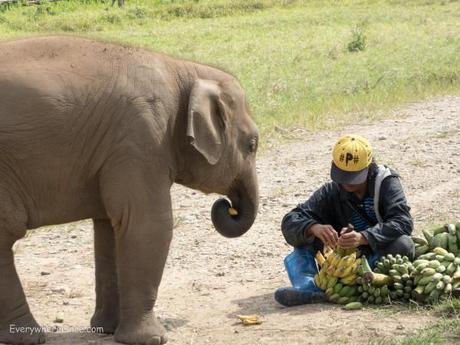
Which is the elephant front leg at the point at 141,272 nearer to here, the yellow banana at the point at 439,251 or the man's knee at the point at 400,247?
the man's knee at the point at 400,247

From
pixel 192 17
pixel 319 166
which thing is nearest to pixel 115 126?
pixel 319 166

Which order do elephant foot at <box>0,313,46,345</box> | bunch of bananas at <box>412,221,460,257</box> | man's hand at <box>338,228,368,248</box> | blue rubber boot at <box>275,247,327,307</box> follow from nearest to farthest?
elephant foot at <box>0,313,46,345</box>, man's hand at <box>338,228,368,248</box>, blue rubber boot at <box>275,247,327,307</box>, bunch of bananas at <box>412,221,460,257</box>

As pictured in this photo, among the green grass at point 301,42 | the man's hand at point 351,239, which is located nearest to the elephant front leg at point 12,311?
the green grass at point 301,42

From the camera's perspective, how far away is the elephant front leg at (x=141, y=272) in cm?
627

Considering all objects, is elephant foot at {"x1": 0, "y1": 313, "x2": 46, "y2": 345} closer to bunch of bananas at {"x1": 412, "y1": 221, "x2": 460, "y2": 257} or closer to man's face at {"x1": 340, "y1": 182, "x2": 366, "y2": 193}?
man's face at {"x1": 340, "y1": 182, "x2": 366, "y2": 193}

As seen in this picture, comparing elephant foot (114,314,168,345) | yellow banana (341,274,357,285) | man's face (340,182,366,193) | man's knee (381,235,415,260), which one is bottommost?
elephant foot (114,314,168,345)

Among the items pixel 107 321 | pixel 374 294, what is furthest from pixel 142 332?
pixel 374 294

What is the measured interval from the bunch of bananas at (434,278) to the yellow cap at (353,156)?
0.71 metres

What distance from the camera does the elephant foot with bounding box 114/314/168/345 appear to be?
6398 millimetres

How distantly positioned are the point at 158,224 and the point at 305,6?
3087cm

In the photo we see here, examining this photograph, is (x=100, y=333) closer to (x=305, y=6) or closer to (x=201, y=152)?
(x=201, y=152)

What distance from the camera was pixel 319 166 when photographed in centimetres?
1140

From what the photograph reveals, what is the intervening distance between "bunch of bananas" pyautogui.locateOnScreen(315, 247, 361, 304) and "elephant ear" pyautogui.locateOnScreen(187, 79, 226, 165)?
3.32ft

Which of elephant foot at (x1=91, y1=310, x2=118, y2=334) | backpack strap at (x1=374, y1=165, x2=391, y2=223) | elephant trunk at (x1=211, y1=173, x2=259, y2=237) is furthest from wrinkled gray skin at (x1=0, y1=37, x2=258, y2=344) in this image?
backpack strap at (x1=374, y1=165, x2=391, y2=223)
